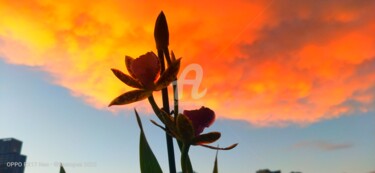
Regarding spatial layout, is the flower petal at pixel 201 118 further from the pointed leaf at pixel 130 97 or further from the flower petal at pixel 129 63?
the flower petal at pixel 129 63

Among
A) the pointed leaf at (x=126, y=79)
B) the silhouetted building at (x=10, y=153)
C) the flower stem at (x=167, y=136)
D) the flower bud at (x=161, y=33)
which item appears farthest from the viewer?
the silhouetted building at (x=10, y=153)

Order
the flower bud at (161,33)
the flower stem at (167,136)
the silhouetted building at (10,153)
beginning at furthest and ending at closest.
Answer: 1. the silhouetted building at (10,153)
2. the flower bud at (161,33)
3. the flower stem at (167,136)

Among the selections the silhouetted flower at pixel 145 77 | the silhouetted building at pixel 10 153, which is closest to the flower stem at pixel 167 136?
the silhouetted flower at pixel 145 77

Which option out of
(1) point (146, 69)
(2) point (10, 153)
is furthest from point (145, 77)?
(2) point (10, 153)

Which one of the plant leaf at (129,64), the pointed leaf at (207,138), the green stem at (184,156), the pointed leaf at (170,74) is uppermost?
the plant leaf at (129,64)

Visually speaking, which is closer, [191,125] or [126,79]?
[191,125]

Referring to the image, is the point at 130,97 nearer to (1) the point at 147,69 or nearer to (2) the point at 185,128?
(1) the point at 147,69
